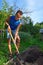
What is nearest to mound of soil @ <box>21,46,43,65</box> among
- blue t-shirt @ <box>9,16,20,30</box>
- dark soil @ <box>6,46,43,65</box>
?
dark soil @ <box>6,46,43,65</box>

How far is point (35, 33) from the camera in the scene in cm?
2153

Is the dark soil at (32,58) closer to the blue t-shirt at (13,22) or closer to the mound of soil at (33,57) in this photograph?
the mound of soil at (33,57)

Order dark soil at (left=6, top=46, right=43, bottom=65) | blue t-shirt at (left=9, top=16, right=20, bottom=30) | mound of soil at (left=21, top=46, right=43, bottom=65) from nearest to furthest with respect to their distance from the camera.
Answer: dark soil at (left=6, top=46, right=43, bottom=65) < mound of soil at (left=21, top=46, right=43, bottom=65) < blue t-shirt at (left=9, top=16, right=20, bottom=30)

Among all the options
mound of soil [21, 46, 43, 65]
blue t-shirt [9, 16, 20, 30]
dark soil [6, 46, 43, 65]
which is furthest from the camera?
blue t-shirt [9, 16, 20, 30]

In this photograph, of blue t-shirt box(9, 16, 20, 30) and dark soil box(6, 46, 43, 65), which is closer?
dark soil box(6, 46, 43, 65)

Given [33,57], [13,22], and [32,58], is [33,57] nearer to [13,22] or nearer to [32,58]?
[32,58]

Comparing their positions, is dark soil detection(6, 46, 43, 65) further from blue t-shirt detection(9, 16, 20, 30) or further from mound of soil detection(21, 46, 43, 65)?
blue t-shirt detection(9, 16, 20, 30)

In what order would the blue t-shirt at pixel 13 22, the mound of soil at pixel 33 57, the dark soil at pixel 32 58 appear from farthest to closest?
the blue t-shirt at pixel 13 22 → the mound of soil at pixel 33 57 → the dark soil at pixel 32 58

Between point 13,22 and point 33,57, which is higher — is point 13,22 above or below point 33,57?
above

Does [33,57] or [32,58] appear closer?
[32,58]

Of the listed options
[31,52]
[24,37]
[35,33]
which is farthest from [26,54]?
[35,33]

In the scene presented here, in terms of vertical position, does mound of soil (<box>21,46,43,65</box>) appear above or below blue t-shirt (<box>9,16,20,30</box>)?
below

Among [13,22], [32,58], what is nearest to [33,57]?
[32,58]

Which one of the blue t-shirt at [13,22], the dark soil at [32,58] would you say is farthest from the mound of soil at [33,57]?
Answer: the blue t-shirt at [13,22]
